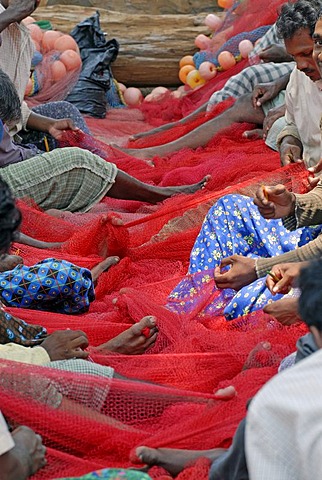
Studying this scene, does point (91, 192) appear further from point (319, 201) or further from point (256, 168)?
point (319, 201)

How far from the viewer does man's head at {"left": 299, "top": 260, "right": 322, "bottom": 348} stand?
2.14 meters

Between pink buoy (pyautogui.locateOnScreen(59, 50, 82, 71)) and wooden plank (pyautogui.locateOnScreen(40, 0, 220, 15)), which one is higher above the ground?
pink buoy (pyautogui.locateOnScreen(59, 50, 82, 71))

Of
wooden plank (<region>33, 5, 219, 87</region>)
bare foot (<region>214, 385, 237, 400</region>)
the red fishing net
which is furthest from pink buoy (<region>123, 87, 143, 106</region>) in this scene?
bare foot (<region>214, 385, 237, 400</region>)

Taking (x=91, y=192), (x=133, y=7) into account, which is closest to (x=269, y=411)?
(x=91, y=192)

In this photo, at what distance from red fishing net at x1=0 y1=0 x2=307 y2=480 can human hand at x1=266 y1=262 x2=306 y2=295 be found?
15 cm

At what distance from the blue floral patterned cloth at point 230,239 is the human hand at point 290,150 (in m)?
0.69

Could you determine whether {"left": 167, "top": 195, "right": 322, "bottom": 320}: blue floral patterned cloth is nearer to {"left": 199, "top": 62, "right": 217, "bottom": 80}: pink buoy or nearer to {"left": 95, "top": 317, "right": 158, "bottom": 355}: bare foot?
{"left": 95, "top": 317, "right": 158, "bottom": 355}: bare foot

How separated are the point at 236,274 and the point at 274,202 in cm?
31

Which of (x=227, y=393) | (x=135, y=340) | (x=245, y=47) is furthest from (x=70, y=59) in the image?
(x=227, y=393)

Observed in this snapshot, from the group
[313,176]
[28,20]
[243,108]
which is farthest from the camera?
[28,20]

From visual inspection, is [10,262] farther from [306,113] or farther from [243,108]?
[243,108]

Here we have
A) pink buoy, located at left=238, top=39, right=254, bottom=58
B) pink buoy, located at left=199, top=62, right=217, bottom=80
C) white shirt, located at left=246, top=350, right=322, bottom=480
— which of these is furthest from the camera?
pink buoy, located at left=199, top=62, right=217, bottom=80

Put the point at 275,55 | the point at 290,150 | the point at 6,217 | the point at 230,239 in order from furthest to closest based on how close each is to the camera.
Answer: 1. the point at 275,55
2. the point at 290,150
3. the point at 230,239
4. the point at 6,217

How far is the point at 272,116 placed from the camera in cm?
626
